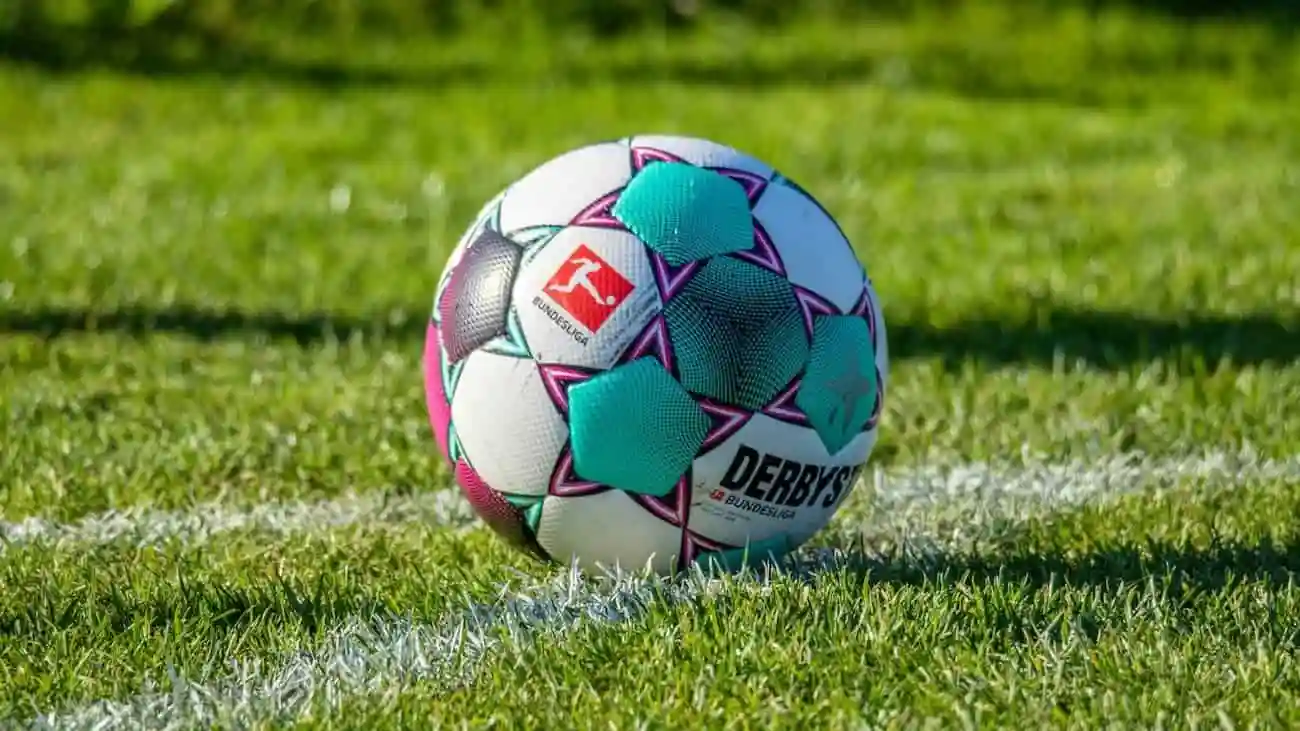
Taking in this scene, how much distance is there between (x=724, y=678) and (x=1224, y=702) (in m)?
0.84

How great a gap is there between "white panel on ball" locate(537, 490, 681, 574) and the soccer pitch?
0.31 ft

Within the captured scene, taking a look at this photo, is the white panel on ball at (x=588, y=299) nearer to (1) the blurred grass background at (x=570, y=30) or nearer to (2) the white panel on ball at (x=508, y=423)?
(2) the white panel on ball at (x=508, y=423)

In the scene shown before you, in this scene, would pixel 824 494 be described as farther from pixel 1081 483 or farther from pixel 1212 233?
pixel 1212 233

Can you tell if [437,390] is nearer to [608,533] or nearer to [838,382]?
[608,533]

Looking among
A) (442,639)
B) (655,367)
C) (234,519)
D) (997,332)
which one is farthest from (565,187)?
(997,332)

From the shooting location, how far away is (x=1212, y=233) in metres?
7.50

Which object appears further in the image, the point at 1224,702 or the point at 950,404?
the point at 950,404

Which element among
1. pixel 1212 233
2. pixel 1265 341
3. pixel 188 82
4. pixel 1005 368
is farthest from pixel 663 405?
pixel 188 82

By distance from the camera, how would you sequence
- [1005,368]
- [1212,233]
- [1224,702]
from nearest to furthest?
1. [1224,702]
2. [1005,368]
3. [1212,233]

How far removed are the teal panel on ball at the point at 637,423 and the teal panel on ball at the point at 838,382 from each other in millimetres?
250

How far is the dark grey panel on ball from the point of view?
11.9 ft

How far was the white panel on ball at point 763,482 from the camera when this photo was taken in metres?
3.55

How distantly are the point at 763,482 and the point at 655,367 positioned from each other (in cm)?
33

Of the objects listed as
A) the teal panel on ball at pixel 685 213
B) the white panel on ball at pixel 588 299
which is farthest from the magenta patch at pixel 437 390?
the teal panel on ball at pixel 685 213
